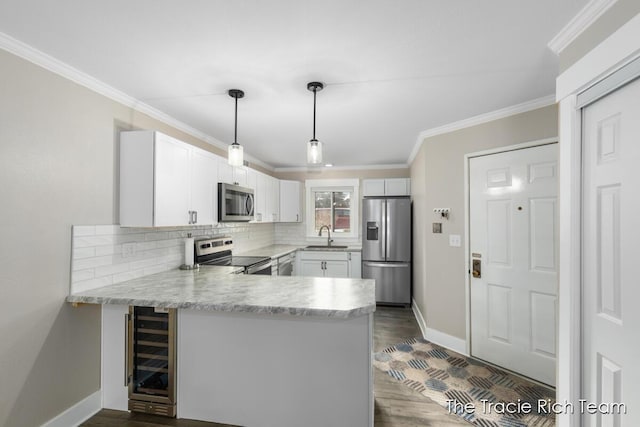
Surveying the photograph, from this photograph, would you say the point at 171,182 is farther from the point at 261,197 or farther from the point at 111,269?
the point at 261,197

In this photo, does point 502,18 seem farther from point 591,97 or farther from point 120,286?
point 120,286

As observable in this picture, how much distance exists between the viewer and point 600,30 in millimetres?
1425

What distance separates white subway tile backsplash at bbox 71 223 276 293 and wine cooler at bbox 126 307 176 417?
1.38 ft

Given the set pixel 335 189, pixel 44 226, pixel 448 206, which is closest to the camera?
pixel 44 226

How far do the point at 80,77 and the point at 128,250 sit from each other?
4.30 ft

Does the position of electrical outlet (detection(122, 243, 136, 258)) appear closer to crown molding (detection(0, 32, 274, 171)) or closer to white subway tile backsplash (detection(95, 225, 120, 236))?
white subway tile backsplash (detection(95, 225, 120, 236))

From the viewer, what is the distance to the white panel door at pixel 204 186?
289 cm

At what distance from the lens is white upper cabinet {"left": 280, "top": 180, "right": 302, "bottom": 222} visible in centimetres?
551

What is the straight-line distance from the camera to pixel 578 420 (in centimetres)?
161

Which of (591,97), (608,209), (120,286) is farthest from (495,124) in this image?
(120,286)

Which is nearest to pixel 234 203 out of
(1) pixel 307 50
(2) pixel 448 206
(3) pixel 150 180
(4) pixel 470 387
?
(3) pixel 150 180

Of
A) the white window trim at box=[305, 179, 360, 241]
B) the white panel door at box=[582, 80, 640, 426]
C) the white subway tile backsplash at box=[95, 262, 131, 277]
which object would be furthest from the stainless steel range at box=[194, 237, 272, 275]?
the white panel door at box=[582, 80, 640, 426]

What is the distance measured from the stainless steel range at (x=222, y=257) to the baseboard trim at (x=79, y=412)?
1.40 m

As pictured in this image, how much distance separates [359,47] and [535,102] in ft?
5.77
